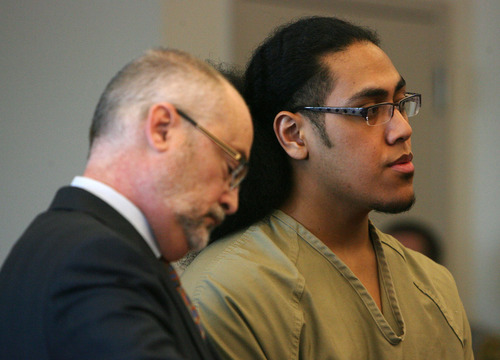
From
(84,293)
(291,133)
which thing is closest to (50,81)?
(291,133)

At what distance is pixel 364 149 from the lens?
1.35m

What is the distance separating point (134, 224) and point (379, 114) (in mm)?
730

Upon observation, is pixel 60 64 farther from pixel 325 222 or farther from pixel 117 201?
pixel 117 201

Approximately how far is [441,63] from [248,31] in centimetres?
113

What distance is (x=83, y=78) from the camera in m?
2.39

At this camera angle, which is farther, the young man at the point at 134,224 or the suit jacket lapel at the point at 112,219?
the suit jacket lapel at the point at 112,219

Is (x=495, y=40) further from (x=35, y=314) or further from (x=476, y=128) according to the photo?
(x=35, y=314)

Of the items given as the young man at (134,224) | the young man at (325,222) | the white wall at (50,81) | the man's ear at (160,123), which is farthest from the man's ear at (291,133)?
the white wall at (50,81)

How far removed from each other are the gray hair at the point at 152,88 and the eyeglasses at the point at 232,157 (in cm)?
2

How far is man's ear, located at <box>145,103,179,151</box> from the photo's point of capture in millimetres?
787

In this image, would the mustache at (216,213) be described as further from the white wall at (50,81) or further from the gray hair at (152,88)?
the white wall at (50,81)

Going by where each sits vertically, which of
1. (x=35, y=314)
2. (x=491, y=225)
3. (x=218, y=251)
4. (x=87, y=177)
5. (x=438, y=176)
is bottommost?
(x=491, y=225)

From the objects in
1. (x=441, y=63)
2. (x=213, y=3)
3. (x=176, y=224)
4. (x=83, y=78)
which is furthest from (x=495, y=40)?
(x=176, y=224)

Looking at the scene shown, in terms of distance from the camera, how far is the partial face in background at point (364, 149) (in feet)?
4.44
